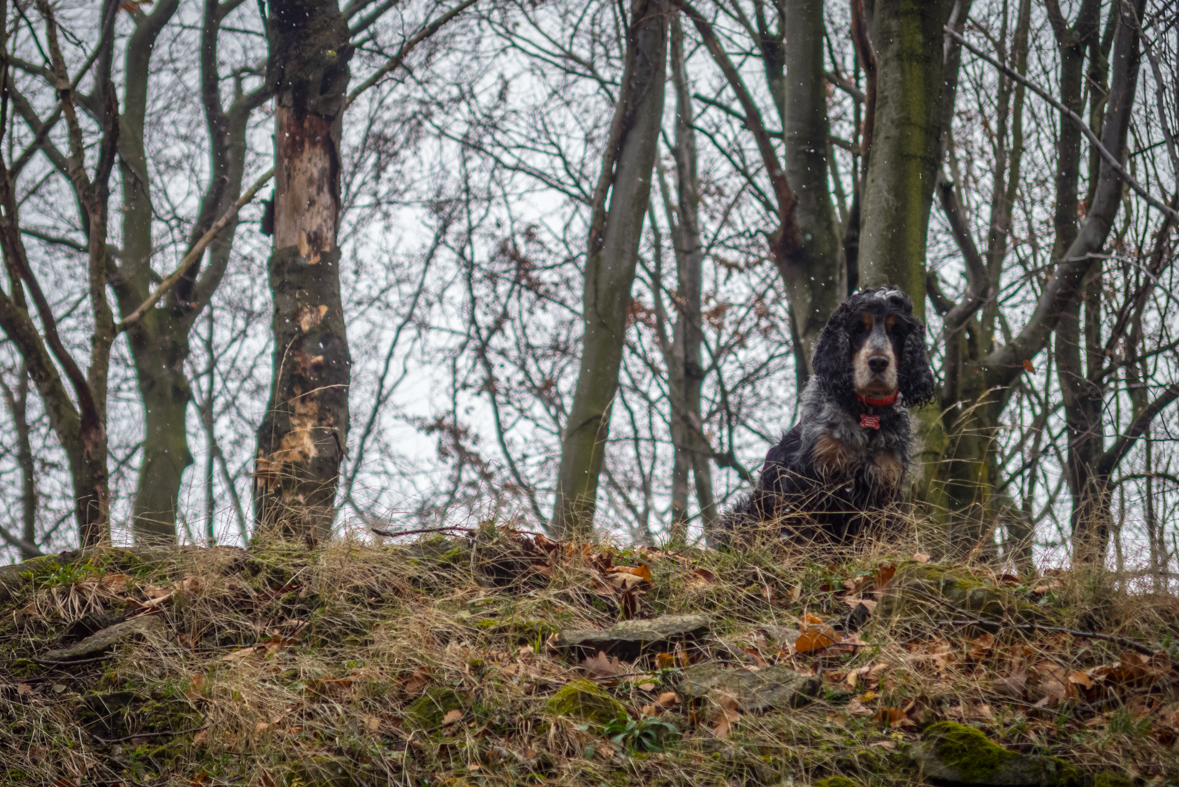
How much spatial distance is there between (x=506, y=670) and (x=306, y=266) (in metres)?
3.39

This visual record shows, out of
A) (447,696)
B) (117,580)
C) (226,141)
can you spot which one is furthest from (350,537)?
(226,141)

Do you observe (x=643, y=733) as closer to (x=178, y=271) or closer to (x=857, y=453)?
(x=857, y=453)

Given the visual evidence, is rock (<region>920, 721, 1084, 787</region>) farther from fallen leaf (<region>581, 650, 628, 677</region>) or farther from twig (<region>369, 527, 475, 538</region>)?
twig (<region>369, 527, 475, 538</region>)

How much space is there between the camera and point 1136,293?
313 inches

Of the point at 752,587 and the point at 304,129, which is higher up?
the point at 304,129

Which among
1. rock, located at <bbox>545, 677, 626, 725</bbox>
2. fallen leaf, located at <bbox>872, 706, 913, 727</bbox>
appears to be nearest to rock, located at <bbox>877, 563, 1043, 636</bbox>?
fallen leaf, located at <bbox>872, 706, 913, 727</bbox>

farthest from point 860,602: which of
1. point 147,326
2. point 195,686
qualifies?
point 147,326

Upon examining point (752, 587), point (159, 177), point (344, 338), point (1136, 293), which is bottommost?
point (752, 587)

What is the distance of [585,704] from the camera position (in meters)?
3.02

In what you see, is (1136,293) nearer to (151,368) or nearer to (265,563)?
(265,563)

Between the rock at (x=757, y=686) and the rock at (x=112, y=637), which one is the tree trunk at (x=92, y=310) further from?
the rock at (x=757, y=686)

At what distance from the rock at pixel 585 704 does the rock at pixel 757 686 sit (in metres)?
0.27

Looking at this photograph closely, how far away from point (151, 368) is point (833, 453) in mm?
7611

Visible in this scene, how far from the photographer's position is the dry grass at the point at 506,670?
2787 mm
